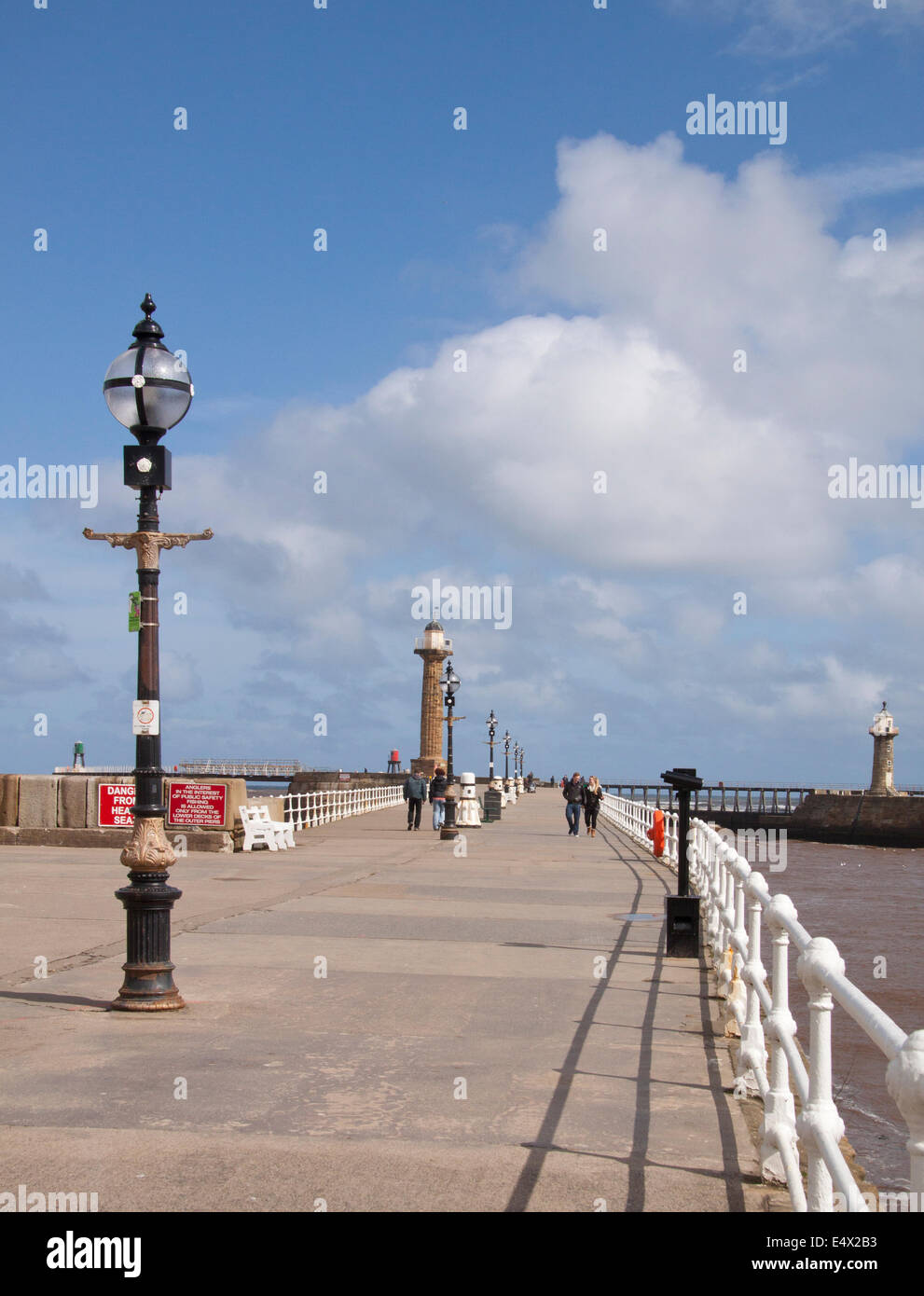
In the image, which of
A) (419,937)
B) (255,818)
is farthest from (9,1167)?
(255,818)

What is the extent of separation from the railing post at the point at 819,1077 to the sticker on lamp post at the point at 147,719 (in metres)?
5.63

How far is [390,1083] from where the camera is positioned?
6.57 m

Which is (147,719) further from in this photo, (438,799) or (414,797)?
(414,797)

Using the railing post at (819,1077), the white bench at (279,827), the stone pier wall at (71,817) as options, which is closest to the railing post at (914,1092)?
the railing post at (819,1077)

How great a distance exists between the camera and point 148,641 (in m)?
8.90

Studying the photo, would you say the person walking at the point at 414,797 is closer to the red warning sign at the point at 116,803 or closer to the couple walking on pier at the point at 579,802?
the couple walking on pier at the point at 579,802

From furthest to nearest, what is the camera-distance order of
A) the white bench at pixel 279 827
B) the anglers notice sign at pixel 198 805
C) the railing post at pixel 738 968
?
1. the white bench at pixel 279 827
2. the anglers notice sign at pixel 198 805
3. the railing post at pixel 738 968

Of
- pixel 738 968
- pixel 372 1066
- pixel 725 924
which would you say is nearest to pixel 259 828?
pixel 725 924

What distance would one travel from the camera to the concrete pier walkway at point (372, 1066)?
501 cm

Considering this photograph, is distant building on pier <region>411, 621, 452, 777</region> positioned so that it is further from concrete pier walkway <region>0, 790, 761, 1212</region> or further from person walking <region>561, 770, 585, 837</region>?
concrete pier walkway <region>0, 790, 761, 1212</region>

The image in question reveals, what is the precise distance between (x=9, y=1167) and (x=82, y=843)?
18.5m

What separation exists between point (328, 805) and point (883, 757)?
64.3m
